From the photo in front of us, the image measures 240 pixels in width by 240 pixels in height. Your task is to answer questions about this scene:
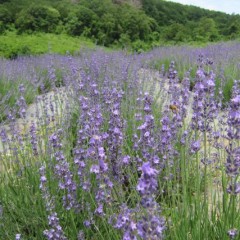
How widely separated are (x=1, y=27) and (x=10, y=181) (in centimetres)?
1287

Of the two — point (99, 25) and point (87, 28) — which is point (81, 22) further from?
point (99, 25)

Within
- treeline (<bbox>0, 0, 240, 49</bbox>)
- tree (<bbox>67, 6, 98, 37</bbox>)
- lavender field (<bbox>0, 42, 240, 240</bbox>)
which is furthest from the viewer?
tree (<bbox>67, 6, 98, 37</bbox>)

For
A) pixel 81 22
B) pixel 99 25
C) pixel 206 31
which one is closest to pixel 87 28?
pixel 81 22

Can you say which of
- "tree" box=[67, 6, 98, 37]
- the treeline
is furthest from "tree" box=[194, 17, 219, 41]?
"tree" box=[67, 6, 98, 37]

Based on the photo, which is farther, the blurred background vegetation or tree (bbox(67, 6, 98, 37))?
tree (bbox(67, 6, 98, 37))

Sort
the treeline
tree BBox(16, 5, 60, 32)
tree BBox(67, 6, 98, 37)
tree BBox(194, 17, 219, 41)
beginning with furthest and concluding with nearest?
tree BBox(194, 17, 219, 41)
tree BBox(67, 6, 98, 37)
the treeline
tree BBox(16, 5, 60, 32)

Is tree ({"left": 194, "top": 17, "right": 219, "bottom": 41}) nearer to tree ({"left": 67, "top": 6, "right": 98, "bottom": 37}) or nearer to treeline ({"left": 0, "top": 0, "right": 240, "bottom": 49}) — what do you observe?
treeline ({"left": 0, "top": 0, "right": 240, "bottom": 49})

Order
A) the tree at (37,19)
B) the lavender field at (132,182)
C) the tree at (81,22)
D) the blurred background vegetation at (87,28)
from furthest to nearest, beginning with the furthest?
1. the tree at (81,22)
2. the tree at (37,19)
3. the blurred background vegetation at (87,28)
4. the lavender field at (132,182)

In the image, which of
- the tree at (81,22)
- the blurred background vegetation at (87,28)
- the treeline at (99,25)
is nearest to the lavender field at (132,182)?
the blurred background vegetation at (87,28)

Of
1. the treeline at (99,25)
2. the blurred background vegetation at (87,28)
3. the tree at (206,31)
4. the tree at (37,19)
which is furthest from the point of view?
the tree at (206,31)

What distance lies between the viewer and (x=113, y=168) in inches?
93.0

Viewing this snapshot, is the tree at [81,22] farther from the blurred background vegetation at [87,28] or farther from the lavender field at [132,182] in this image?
the lavender field at [132,182]

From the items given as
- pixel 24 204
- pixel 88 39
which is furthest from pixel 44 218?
pixel 88 39

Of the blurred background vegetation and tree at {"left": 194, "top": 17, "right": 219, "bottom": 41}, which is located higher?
tree at {"left": 194, "top": 17, "right": 219, "bottom": 41}
